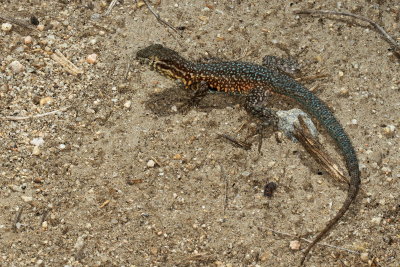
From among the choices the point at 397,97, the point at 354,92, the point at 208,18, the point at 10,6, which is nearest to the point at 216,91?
the point at 208,18

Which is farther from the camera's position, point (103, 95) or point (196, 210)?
point (103, 95)

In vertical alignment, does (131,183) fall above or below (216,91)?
below

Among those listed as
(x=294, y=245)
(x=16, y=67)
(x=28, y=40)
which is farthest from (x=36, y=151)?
(x=294, y=245)

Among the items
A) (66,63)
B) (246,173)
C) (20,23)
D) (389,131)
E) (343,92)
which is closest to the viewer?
(246,173)

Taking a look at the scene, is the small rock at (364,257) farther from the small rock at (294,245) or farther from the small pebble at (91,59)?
the small pebble at (91,59)

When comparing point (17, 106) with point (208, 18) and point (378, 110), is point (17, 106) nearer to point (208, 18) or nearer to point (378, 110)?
point (208, 18)

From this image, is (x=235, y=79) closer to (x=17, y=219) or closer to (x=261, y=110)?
(x=261, y=110)

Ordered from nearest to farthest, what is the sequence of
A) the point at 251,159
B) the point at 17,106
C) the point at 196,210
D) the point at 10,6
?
the point at 196,210 → the point at 251,159 → the point at 17,106 → the point at 10,6
